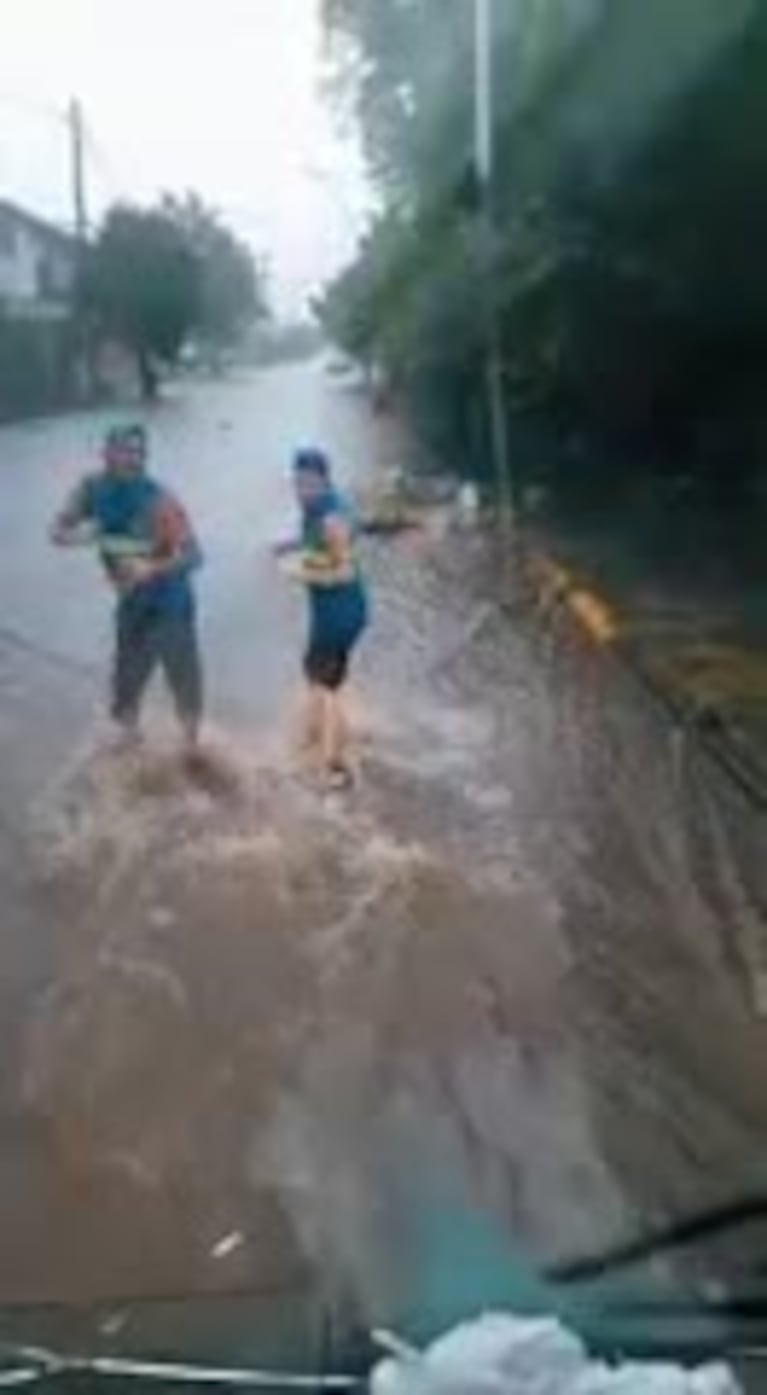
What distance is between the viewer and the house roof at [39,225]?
3580 inches

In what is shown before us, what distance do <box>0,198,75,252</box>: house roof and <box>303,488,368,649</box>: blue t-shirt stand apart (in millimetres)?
79785

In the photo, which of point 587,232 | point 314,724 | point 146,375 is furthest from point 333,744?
point 146,375

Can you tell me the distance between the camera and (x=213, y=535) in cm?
2820

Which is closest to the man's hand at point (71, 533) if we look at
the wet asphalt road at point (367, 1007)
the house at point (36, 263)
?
the wet asphalt road at point (367, 1007)

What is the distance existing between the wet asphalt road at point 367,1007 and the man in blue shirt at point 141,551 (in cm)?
61

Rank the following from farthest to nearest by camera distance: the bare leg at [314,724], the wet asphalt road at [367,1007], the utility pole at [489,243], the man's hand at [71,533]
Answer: the utility pole at [489,243]
the bare leg at [314,724]
the man's hand at [71,533]
the wet asphalt road at [367,1007]

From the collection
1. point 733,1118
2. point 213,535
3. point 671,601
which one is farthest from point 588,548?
point 733,1118

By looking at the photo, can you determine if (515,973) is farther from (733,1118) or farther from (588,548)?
(588,548)

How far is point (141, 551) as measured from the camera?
1277 cm

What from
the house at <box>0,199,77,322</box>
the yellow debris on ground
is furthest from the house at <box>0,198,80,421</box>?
the yellow debris on ground

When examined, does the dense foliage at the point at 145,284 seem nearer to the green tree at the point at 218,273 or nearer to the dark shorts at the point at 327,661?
the green tree at the point at 218,273

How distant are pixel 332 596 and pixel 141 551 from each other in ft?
3.43

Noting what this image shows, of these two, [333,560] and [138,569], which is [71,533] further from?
[333,560]

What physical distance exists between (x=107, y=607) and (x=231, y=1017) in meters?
13.0
